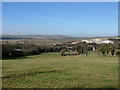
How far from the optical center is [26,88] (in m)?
5.83

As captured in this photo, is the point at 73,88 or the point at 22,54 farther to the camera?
the point at 22,54

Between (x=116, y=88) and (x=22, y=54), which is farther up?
(x=116, y=88)

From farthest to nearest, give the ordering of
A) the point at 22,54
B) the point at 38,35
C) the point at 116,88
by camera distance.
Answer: the point at 38,35 → the point at 22,54 → the point at 116,88

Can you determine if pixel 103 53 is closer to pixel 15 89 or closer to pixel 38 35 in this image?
pixel 15 89

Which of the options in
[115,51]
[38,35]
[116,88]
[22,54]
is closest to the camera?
[116,88]

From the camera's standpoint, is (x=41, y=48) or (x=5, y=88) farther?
(x=41, y=48)

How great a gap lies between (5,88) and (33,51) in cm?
5540

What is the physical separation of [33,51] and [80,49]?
64.4ft

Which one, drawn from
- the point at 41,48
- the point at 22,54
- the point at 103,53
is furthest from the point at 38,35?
the point at 103,53

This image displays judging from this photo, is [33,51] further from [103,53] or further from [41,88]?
[41,88]

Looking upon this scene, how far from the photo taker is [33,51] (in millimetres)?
60500

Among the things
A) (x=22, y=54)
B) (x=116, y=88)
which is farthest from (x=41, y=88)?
(x=22, y=54)

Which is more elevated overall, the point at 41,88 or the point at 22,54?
the point at 41,88

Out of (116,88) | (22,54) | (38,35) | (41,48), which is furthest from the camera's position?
(38,35)
